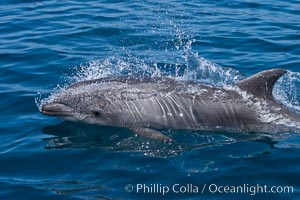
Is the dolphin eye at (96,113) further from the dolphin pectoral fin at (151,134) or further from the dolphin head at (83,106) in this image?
the dolphin pectoral fin at (151,134)

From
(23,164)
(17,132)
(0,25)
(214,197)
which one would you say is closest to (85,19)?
(0,25)

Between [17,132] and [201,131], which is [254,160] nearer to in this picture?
[201,131]

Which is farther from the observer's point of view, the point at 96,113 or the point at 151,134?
the point at 96,113

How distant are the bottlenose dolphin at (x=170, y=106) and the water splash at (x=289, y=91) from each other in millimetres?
1107

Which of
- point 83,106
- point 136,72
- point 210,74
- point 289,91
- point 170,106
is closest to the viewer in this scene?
point 170,106

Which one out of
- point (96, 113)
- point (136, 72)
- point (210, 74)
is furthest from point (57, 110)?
point (210, 74)

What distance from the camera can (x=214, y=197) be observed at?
8562mm

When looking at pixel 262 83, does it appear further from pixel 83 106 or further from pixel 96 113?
pixel 83 106

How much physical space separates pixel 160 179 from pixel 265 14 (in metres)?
12.1

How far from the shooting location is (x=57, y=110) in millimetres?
11117

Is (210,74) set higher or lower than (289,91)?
higher

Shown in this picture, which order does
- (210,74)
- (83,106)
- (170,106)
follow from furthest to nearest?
(210,74) → (83,106) → (170,106)

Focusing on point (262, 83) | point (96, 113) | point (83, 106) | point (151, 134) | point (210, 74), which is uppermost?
point (262, 83)

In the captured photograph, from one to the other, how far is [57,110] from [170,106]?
2.03 m
